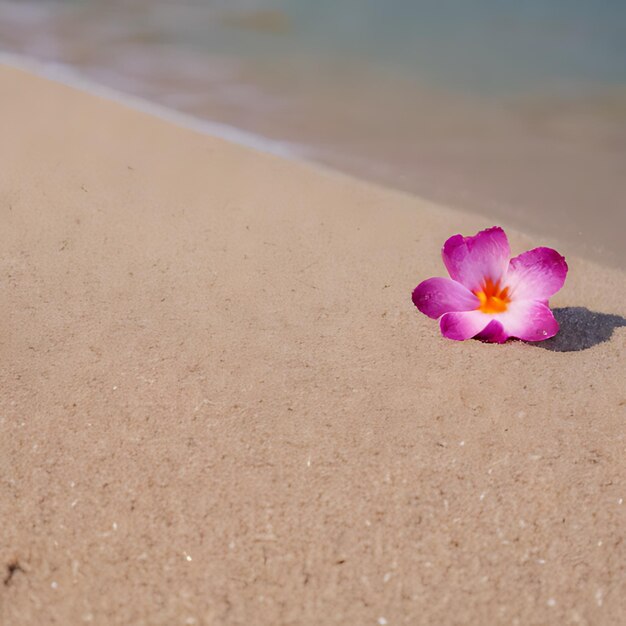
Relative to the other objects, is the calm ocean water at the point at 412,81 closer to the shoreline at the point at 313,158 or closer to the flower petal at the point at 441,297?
the shoreline at the point at 313,158

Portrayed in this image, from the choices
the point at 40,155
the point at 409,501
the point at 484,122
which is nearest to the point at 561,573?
the point at 409,501

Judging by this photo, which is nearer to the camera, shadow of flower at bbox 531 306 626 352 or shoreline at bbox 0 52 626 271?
shadow of flower at bbox 531 306 626 352

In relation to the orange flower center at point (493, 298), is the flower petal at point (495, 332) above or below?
below

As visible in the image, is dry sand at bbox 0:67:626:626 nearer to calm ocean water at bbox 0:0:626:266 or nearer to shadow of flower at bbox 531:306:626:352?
shadow of flower at bbox 531:306:626:352

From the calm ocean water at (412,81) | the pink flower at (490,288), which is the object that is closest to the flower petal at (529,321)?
the pink flower at (490,288)

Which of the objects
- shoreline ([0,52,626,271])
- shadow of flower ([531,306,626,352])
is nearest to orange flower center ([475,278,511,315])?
shadow of flower ([531,306,626,352])

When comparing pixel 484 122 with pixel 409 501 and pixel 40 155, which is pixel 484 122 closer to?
pixel 40 155
